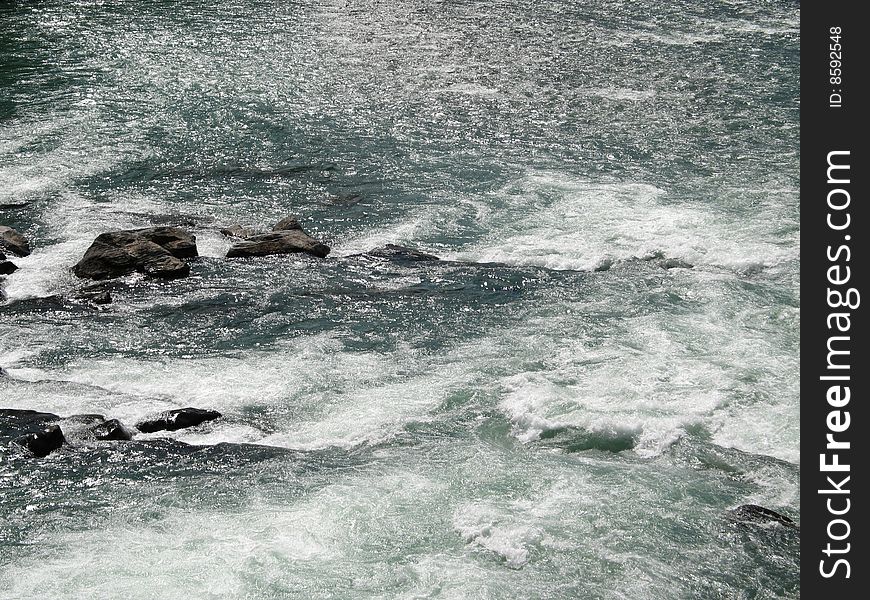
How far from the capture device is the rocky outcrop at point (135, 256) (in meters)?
20.6

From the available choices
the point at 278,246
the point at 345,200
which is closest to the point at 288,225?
the point at 278,246

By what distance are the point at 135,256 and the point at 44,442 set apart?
6.58 m

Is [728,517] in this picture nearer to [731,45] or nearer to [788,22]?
[731,45]

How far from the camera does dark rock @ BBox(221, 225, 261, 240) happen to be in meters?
22.6

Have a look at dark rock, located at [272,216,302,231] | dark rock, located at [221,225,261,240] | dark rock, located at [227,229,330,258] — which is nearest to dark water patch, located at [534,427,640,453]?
dark rock, located at [227,229,330,258]

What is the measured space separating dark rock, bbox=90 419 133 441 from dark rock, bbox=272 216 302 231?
8.03 meters

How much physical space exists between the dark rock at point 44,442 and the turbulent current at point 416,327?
203mm

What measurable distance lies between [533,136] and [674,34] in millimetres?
12334

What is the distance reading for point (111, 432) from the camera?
599 inches

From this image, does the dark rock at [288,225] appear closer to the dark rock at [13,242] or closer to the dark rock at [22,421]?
the dark rock at [13,242]

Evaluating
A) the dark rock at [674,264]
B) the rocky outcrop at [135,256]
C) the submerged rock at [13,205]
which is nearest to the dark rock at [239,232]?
the rocky outcrop at [135,256]

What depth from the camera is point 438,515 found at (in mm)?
13555

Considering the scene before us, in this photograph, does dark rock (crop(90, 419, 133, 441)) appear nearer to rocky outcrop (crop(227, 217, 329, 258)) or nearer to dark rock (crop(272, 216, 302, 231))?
rocky outcrop (crop(227, 217, 329, 258))

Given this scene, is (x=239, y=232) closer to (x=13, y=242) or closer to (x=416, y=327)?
(x=13, y=242)
